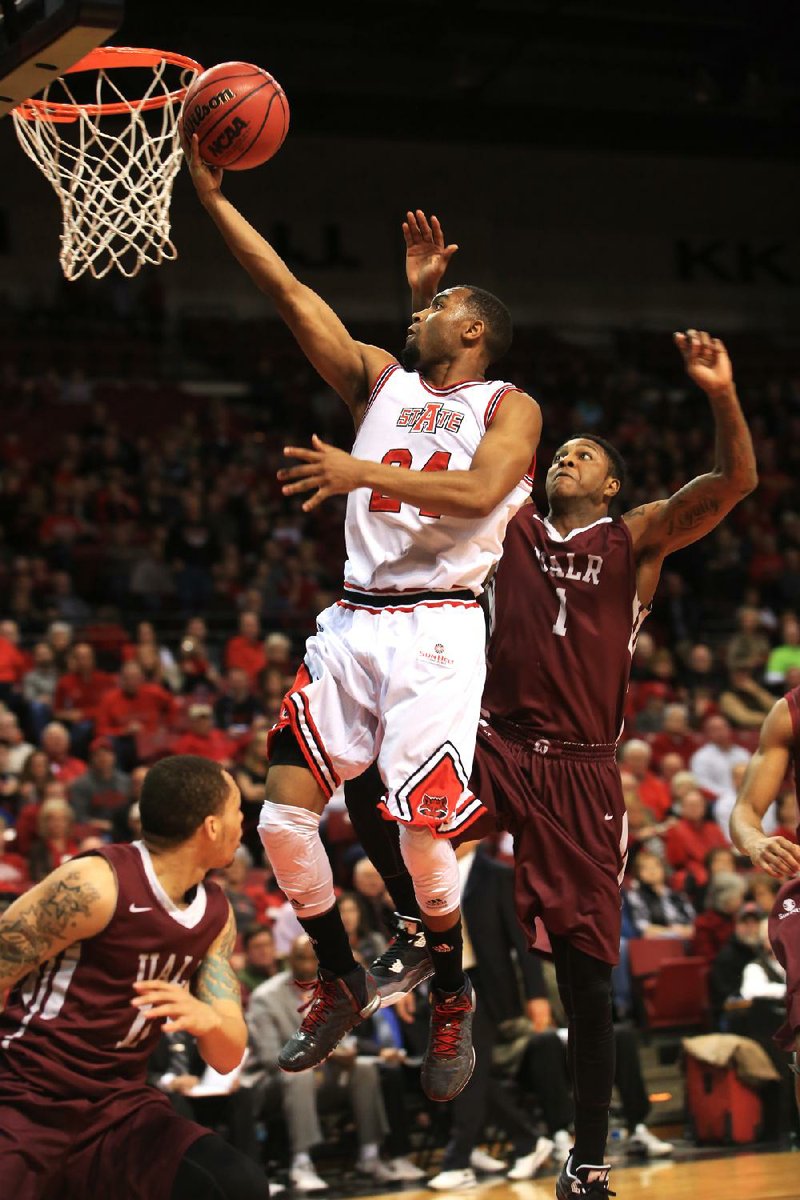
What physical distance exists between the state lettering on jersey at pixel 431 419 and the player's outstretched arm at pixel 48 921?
5.76 ft

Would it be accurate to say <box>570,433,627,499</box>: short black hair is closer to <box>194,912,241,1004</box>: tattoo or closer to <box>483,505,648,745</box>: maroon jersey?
<box>483,505,648,745</box>: maroon jersey

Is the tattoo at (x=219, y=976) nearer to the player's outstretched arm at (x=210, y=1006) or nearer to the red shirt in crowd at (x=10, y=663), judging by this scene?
the player's outstretched arm at (x=210, y=1006)

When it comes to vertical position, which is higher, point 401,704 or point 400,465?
point 400,465

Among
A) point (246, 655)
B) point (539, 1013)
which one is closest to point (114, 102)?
point (539, 1013)

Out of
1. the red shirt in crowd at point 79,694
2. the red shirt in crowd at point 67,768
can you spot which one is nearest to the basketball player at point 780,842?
the red shirt in crowd at point 67,768

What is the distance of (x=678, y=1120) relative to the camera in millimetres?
9844

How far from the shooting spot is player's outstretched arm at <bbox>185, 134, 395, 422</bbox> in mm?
4965

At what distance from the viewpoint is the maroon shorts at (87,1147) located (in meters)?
4.16

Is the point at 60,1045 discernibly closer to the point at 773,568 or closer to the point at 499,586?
the point at 499,586

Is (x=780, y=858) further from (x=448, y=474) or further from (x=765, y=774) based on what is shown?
(x=448, y=474)

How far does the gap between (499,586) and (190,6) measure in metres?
14.7

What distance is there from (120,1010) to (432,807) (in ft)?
3.52

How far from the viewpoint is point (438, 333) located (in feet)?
17.2

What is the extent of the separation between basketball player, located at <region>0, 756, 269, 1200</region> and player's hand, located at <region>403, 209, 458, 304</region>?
7.07 feet
